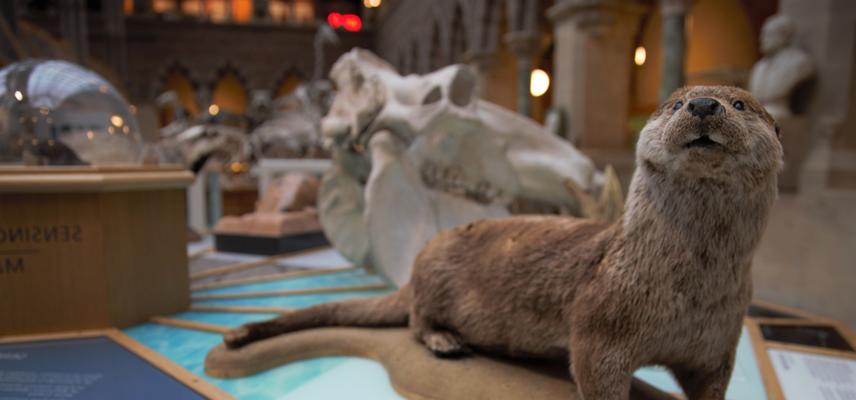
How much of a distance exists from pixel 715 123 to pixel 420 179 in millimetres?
2189

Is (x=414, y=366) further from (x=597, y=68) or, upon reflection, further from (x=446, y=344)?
(x=597, y=68)

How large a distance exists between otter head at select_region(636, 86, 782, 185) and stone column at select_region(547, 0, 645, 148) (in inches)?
245

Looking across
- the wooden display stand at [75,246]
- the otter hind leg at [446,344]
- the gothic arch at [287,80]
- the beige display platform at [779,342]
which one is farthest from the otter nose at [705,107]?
the gothic arch at [287,80]

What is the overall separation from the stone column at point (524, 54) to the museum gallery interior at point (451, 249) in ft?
8.47

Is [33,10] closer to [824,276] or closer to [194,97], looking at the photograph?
[194,97]

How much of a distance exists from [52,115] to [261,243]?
2.08 m

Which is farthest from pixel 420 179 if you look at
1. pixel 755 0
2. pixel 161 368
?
pixel 755 0

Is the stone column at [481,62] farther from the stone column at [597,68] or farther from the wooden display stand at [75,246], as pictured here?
the wooden display stand at [75,246]

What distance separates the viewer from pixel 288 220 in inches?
193

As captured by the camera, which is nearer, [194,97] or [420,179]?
[420,179]

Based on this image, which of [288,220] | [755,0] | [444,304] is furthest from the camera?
[755,0]

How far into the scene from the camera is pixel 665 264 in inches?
51.3

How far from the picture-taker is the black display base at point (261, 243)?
4.71 m

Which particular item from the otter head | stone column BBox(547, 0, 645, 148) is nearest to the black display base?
the otter head
